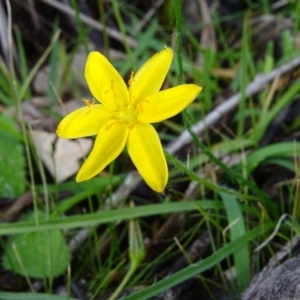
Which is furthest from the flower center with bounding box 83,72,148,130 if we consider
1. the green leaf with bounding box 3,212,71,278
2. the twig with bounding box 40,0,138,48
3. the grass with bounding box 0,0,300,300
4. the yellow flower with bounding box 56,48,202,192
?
the twig with bounding box 40,0,138,48

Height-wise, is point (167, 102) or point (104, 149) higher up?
point (167, 102)

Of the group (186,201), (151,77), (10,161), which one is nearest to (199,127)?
(186,201)

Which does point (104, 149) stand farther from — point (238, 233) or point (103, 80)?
point (238, 233)

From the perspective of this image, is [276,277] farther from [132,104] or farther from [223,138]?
[223,138]

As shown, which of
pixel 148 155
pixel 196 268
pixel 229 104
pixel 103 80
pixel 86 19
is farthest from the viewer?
pixel 86 19

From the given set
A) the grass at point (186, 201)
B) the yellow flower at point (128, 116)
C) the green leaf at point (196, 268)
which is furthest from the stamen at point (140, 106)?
the green leaf at point (196, 268)

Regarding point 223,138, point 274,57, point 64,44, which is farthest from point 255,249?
point 64,44

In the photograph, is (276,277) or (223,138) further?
(223,138)
